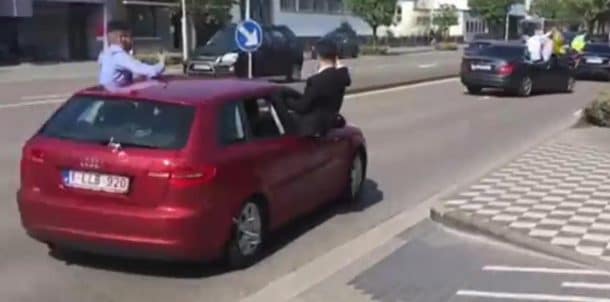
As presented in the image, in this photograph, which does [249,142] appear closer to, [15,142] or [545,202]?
[545,202]

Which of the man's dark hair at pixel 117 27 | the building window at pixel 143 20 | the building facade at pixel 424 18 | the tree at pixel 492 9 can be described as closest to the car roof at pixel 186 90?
the man's dark hair at pixel 117 27

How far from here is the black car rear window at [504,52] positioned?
27.1 m

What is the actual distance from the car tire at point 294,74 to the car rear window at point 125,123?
23.3 meters

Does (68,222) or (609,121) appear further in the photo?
(609,121)

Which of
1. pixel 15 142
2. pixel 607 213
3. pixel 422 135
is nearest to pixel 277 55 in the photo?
pixel 422 135

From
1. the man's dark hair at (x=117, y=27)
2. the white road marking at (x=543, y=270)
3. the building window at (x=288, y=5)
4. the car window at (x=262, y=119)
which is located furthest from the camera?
the building window at (x=288, y=5)

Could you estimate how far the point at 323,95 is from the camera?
9.18m

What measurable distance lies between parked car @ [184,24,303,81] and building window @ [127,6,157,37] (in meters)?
22.4

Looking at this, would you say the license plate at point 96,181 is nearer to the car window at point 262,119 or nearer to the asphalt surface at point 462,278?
the car window at point 262,119

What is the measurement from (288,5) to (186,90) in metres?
66.4

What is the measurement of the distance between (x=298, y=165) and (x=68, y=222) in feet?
7.12

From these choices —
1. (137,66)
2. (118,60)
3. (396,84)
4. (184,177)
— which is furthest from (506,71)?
(184,177)

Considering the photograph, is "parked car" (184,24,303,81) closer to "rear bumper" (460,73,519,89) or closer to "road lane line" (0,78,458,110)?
"road lane line" (0,78,458,110)

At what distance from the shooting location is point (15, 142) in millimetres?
13984
